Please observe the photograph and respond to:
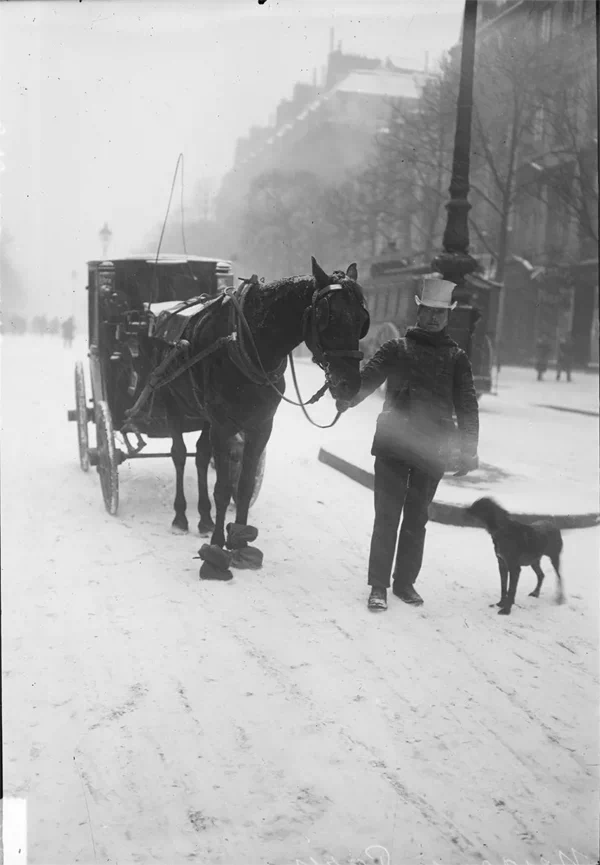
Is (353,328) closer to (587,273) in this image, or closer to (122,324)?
(122,324)

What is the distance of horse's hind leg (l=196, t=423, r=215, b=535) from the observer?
546cm

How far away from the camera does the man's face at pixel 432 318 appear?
3698 millimetres

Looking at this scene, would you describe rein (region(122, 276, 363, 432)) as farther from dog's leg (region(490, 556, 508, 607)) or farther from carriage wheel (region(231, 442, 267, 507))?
dog's leg (region(490, 556, 508, 607))

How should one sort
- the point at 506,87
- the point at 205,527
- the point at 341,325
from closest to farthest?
1. the point at 341,325
2. the point at 205,527
3. the point at 506,87

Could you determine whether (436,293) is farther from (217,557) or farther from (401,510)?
(217,557)

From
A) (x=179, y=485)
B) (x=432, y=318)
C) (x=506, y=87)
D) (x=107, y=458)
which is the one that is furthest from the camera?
(x=506, y=87)

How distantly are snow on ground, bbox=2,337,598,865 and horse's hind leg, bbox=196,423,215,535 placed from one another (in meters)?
1.21

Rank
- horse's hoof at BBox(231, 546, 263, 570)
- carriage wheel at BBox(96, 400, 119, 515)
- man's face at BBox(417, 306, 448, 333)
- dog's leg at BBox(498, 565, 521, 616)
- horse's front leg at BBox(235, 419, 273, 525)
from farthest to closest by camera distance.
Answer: carriage wheel at BBox(96, 400, 119, 515) < horse's front leg at BBox(235, 419, 273, 525) < horse's hoof at BBox(231, 546, 263, 570) < dog's leg at BBox(498, 565, 521, 616) < man's face at BBox(417, 306, 448, 333)

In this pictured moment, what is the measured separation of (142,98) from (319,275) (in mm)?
923

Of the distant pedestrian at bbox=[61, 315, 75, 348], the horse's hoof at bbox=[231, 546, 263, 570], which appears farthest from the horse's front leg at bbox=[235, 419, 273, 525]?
the distant pedestrian at bbox=[61, 315, 75, 348]

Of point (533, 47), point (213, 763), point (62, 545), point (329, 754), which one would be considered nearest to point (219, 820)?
point (213, 763)

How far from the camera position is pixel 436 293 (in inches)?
142

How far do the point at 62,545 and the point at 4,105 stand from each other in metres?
1.81

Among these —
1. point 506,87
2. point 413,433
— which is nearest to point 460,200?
point 413,433
